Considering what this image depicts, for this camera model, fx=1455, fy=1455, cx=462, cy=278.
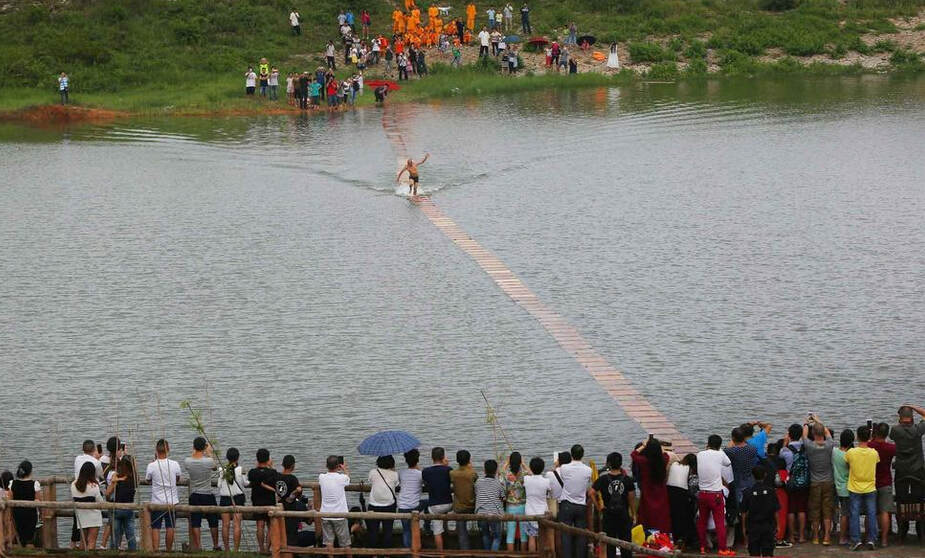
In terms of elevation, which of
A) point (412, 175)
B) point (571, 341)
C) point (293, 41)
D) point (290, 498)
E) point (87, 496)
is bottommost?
point (571, 341)

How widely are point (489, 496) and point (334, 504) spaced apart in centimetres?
188

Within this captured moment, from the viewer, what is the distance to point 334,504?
17.6m

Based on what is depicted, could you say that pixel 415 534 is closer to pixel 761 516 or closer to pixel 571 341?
pixel 761 516

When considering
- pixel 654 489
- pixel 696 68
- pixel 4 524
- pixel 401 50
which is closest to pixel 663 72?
pixel 696 68

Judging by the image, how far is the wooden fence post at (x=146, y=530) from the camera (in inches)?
690

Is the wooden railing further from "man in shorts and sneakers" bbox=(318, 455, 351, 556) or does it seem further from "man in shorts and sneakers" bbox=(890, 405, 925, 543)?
"man in shorts and sneakers" bbox=(890, 405, 925, 543)

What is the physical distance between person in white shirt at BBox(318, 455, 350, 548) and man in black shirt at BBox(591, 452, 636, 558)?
3.08m

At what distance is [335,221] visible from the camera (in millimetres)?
42125

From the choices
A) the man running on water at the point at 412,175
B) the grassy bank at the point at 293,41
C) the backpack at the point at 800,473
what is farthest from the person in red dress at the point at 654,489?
the grassy bank at the point at 293,41

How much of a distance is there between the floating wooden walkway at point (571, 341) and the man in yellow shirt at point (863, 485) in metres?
5.50

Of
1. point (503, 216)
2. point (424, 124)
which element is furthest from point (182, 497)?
point (424, 124)

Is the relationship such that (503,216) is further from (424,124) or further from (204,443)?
(204,443)

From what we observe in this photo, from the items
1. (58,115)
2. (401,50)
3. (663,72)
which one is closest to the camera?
(58,115)

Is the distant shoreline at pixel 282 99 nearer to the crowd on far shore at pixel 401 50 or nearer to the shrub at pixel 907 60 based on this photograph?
the crowd on far shore at pixel 401 50
